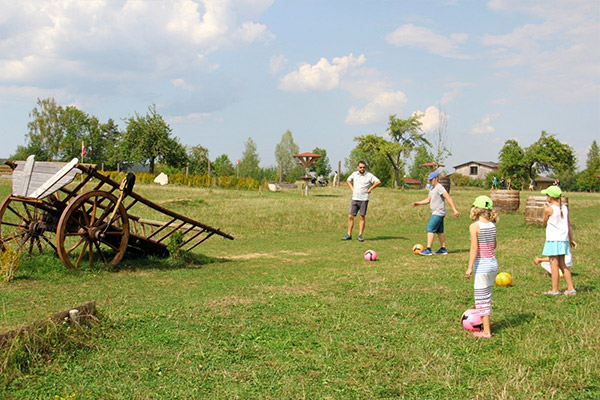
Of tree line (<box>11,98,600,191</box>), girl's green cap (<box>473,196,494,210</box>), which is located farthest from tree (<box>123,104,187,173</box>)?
girl's green cap (<box>473,196,494,210</box>)

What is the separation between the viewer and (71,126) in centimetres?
8019

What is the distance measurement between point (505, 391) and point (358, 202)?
1075 centimetres

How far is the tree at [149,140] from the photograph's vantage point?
52500 millimetres

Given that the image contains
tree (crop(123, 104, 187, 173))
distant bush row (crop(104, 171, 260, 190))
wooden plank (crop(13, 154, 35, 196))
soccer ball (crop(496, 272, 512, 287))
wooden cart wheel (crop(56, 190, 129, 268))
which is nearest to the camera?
soccer ball (crop(496, 272, 512, 287))

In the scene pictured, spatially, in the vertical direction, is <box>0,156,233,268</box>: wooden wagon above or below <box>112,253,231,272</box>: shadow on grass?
above

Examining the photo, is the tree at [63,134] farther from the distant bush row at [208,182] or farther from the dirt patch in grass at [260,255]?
the dirt patch in grass at [260,255]

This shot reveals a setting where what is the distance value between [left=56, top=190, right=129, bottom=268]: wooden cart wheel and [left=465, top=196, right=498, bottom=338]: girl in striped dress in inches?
239

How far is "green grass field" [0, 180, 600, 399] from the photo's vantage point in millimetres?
3984

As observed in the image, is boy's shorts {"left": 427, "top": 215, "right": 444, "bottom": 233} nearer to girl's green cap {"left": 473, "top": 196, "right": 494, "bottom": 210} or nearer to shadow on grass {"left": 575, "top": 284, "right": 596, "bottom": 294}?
shadow on grass {"left": 575, "top": 284, "right": 596, "bottom": 294}

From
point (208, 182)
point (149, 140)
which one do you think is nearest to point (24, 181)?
point (208, 182)

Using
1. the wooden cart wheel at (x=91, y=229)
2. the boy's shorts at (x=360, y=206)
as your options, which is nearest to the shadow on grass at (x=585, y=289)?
the boy's shorts at (x=360, y=206)

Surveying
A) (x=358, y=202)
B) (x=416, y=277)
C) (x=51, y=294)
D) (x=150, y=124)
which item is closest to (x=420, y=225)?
(x=358, y=202)

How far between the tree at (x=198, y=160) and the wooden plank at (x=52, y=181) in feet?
170

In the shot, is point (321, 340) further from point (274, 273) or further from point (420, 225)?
point (420, 225)
